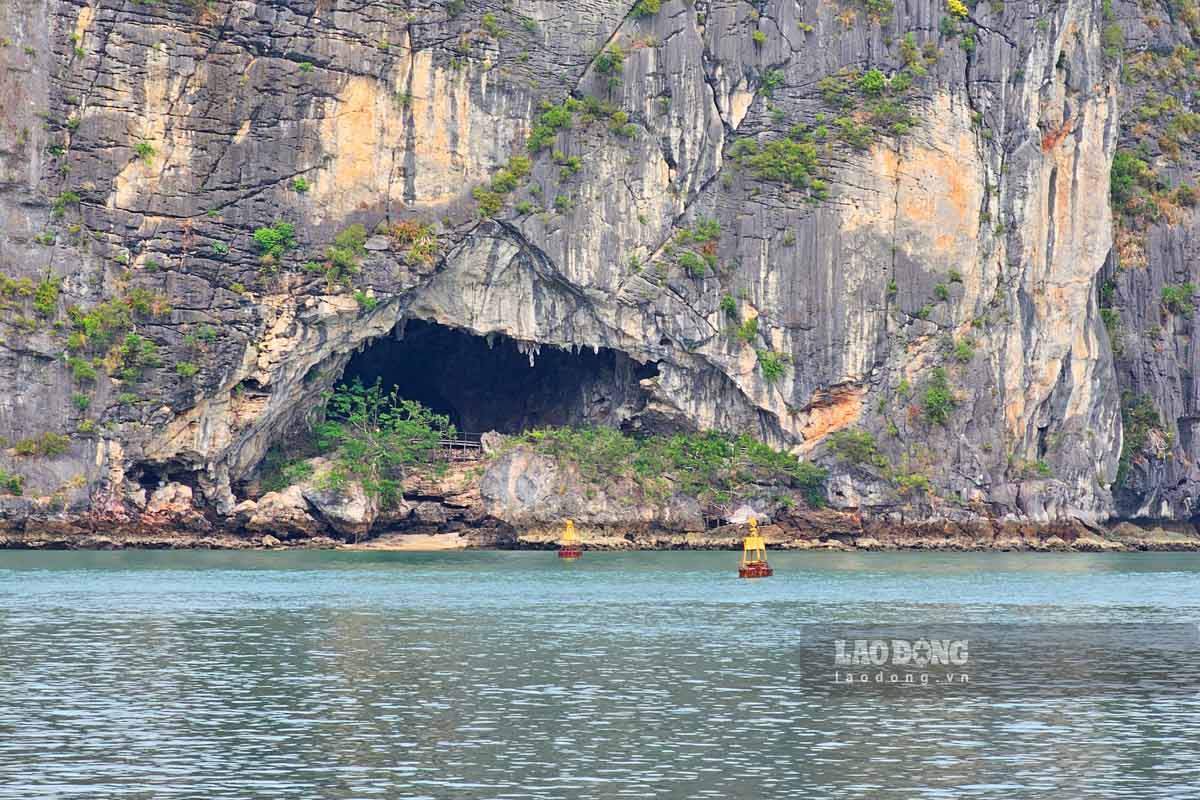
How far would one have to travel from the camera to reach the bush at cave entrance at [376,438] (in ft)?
214

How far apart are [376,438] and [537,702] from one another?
40.1m

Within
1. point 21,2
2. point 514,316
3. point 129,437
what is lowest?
point 129,437

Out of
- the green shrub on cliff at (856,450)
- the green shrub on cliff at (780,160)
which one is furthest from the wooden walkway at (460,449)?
the green shrub on cliff at (780,160)

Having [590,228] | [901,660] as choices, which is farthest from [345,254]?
[901,660]

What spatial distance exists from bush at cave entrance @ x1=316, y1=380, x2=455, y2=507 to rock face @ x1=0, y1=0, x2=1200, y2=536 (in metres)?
1.23

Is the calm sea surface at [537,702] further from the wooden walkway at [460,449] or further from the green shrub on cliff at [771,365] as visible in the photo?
the green shrub on cliff at [771,365]

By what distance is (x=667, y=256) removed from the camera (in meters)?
69.8

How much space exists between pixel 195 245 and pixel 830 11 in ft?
82.4

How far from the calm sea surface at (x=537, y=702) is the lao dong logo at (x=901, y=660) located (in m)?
0.78

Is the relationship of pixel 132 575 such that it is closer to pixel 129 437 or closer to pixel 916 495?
pixel 129 437

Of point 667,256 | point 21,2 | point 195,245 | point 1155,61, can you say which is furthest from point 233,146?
point 1155,61

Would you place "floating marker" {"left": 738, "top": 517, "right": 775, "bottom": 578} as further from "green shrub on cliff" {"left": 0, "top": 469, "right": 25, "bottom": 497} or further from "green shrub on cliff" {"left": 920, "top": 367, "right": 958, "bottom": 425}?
"green shrub on cliff" {"left": 0, "top": 469, "right": 25, "bottom": 497}

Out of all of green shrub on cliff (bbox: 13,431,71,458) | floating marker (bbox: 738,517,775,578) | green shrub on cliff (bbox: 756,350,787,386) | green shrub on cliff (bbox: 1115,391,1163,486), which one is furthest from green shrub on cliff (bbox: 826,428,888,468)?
green shrub on cliff (bbox: 13,431,71,458)

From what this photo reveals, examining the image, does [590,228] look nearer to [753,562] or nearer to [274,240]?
[274,240]
